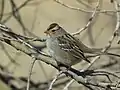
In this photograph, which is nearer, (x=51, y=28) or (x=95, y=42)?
(x=51, y=28)

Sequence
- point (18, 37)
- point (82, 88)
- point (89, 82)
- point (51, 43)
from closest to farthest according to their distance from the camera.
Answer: point (89, 82)
point (18, 37)
point (51, 43)
point (82, 88)

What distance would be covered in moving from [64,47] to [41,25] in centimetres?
121

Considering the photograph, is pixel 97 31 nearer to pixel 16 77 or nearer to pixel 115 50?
pixel 115 50

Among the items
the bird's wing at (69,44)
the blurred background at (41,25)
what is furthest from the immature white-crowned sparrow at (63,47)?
the blurred background at (41,25)

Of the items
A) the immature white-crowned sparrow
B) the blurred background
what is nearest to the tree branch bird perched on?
the immature white-crowned sparrow

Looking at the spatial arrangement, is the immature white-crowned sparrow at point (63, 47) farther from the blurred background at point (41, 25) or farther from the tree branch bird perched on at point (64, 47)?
the blurred background at point (41, 25)

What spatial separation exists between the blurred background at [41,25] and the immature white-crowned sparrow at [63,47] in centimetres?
109

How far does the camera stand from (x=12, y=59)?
3.87 meters

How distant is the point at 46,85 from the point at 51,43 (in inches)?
46.9

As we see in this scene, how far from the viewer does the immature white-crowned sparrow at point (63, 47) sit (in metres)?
2.66

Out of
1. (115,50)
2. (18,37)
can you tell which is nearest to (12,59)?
(115,50)

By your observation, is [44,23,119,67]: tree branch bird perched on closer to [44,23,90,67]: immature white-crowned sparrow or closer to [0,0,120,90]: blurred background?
[44,23,90,67]: immature white-crowned sparrow

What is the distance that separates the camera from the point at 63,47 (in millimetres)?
2727

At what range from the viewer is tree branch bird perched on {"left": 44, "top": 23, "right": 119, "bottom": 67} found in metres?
2.66
